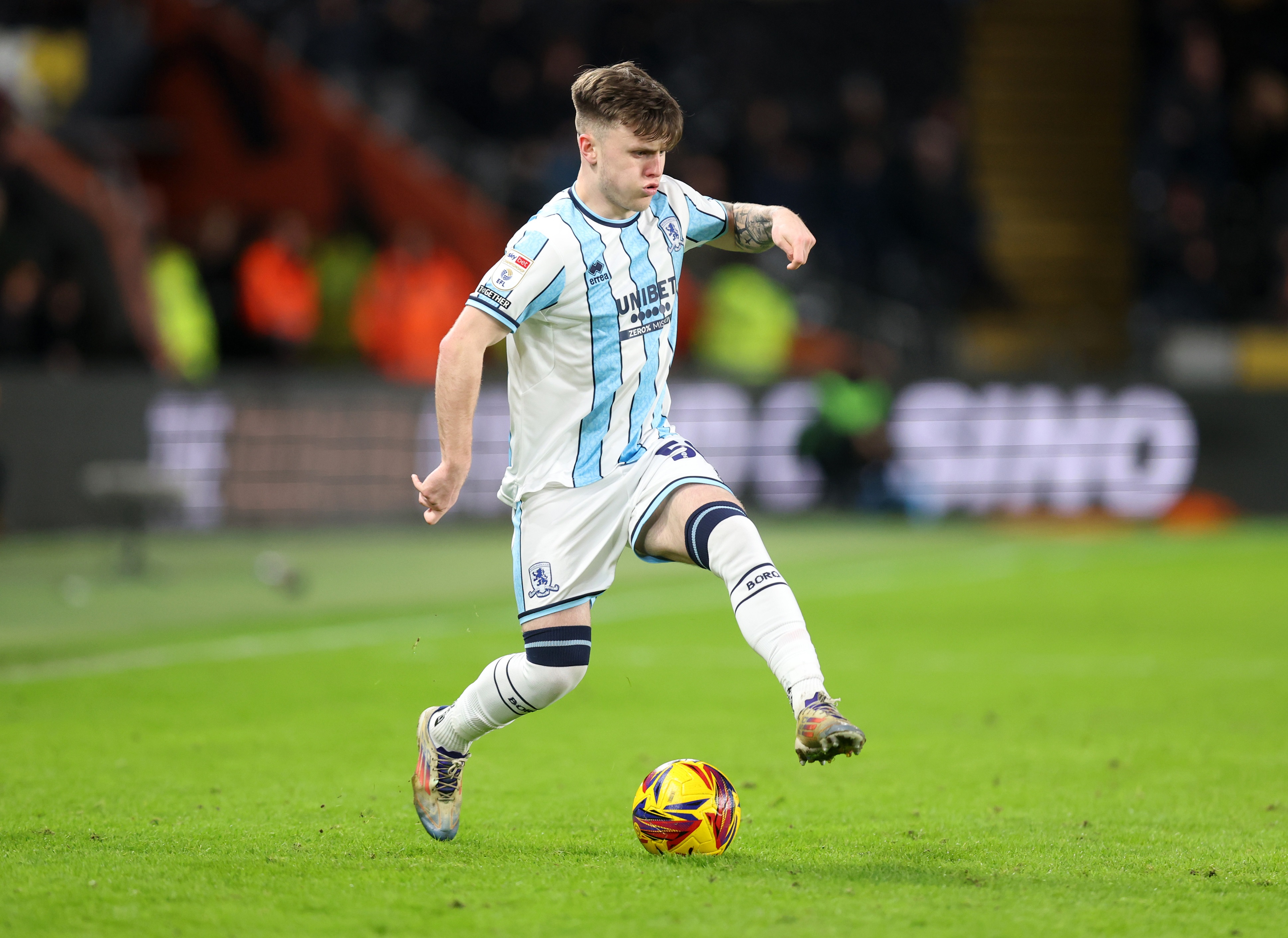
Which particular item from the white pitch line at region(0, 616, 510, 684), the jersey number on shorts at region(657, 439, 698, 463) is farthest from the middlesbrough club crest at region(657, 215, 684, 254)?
the white pitch line at region(0, 616, 510, 684)

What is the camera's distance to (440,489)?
16.3ft

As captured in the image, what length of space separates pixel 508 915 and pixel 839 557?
39.0 feet

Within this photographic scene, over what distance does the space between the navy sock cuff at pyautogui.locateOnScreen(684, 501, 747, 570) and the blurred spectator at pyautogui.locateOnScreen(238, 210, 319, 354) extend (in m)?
15.1

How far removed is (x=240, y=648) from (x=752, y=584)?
19.7ft

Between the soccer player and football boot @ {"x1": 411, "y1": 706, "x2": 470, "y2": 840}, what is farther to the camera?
football boot @ {"x1": 411, "y1": 706, "x2": 470, "y2": 840}

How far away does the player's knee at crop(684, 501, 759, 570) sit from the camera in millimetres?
5137

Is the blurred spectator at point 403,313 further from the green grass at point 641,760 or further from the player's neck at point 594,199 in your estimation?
the player's neck at point 594,199

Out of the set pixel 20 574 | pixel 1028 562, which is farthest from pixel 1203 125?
pixel 20 574

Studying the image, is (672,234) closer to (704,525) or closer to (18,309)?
(704,525)

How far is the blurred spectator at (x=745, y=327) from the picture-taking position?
68.7 feet

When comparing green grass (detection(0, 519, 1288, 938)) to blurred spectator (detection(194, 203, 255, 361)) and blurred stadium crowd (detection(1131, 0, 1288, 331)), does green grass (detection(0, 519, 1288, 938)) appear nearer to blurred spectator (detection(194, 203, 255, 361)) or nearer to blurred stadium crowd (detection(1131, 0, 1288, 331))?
blurred spectator (detection(194, 203, 255, 361))

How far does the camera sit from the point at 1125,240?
2506cm

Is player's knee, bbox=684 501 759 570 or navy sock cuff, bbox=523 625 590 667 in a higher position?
player's knee, bbox=684 501 759 570

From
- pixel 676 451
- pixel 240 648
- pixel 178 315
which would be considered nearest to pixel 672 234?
pixel 676 451
